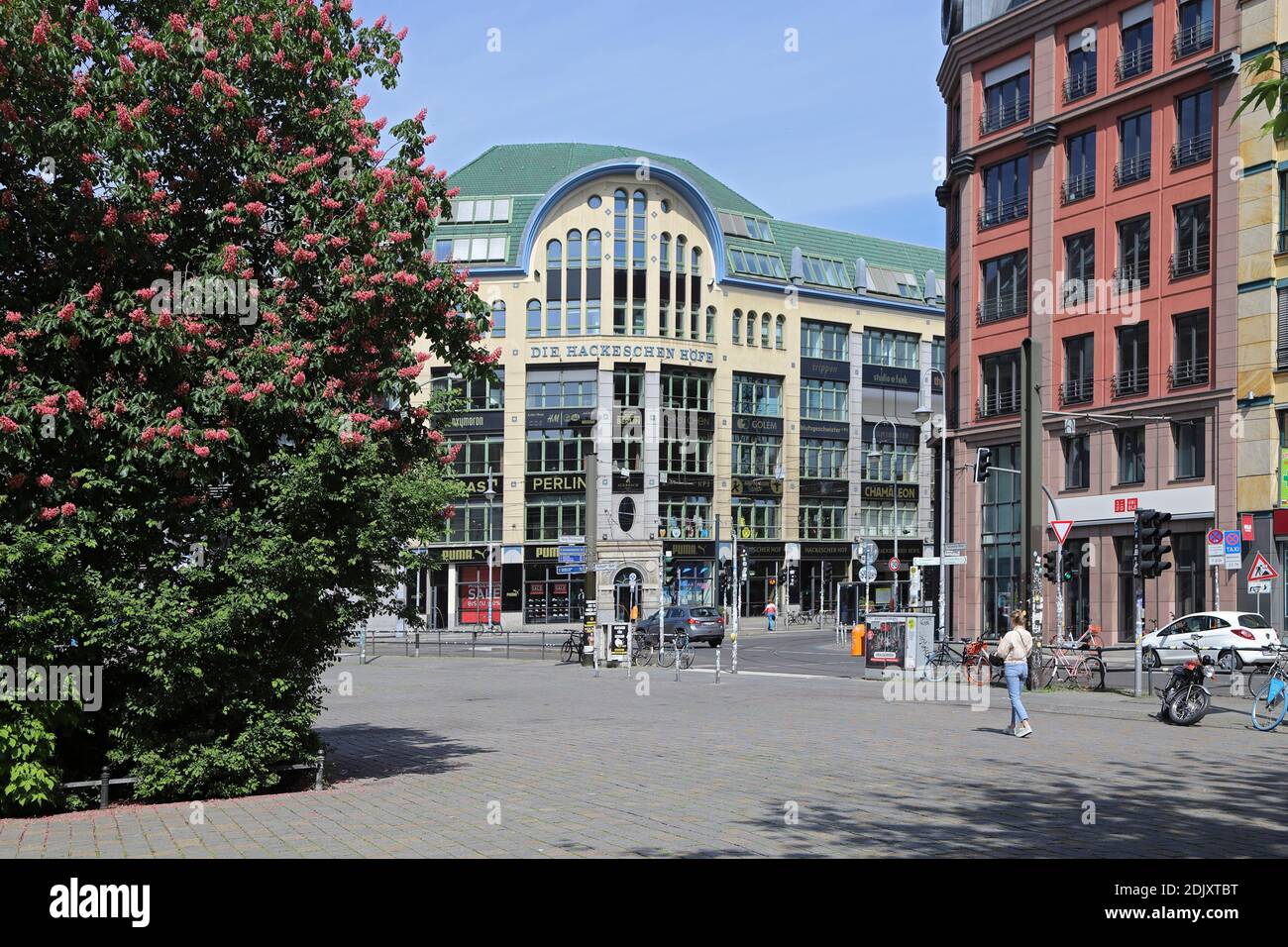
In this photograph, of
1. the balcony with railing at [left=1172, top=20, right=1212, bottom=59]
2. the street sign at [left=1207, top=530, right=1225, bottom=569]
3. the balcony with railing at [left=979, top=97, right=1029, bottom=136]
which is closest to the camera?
the street sign at [left=1207, top=530, right=1225, bottom=569]

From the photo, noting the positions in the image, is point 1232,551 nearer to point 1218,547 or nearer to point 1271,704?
point 1218,547

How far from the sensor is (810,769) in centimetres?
1509

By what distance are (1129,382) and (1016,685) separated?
97.0 feet

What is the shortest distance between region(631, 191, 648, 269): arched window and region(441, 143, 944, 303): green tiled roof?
331cm

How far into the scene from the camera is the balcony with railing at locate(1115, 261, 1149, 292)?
45.9 metres

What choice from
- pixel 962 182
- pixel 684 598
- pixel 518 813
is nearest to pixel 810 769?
pixel 518 813

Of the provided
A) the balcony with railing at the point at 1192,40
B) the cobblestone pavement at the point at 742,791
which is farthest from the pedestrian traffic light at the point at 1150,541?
the balcony with railing at the point at 1192,40

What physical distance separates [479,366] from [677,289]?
67298 mm

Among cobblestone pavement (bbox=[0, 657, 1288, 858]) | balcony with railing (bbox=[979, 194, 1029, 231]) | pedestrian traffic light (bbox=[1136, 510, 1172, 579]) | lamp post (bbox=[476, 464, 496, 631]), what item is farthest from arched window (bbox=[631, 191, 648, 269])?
cobblestone pavement (bbox=[0, 657, 1288, 858])

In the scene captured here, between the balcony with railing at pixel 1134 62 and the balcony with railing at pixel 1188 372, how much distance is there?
9.81 meters

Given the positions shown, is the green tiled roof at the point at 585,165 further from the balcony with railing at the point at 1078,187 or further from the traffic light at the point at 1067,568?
the traffic light at the point at 1067,568

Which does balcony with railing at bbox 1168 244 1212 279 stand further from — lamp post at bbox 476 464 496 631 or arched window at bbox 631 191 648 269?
lamp post at bbox 476 464 496 631

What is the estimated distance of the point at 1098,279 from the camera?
4741 centimetres
